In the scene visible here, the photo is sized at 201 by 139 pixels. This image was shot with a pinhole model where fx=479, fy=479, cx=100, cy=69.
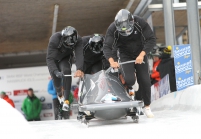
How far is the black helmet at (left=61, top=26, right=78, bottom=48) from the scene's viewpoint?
7492 mm

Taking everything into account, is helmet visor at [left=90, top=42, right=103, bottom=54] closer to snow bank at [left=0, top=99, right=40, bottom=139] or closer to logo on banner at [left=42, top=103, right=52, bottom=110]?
snow bank at [left=0, top=99, right=40, bottom=139]

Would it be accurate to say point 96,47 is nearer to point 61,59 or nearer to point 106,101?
point 61,59

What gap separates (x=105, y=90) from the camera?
5.76 m

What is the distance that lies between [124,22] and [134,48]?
0.61 m

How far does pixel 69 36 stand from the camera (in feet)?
24.6

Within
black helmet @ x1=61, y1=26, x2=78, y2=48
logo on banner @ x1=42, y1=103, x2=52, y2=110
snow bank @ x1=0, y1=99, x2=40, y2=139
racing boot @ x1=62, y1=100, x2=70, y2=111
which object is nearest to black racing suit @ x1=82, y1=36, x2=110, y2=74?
black helmet @ x1=61, y1=26, x2=78, y2=48

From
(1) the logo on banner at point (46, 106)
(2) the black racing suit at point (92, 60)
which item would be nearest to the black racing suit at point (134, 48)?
(2) the black racing suit at point (92, 60)

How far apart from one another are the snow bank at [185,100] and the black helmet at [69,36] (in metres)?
1.94

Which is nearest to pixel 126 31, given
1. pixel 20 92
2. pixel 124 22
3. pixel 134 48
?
pixel 124 22

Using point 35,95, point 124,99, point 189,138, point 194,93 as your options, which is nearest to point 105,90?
point 124,99

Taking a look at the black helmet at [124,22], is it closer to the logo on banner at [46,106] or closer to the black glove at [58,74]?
the black glove at [58,74]

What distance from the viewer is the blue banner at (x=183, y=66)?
9242 mm

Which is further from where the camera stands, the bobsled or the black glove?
the black glove

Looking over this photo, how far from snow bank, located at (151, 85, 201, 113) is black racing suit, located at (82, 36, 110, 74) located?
135cm
